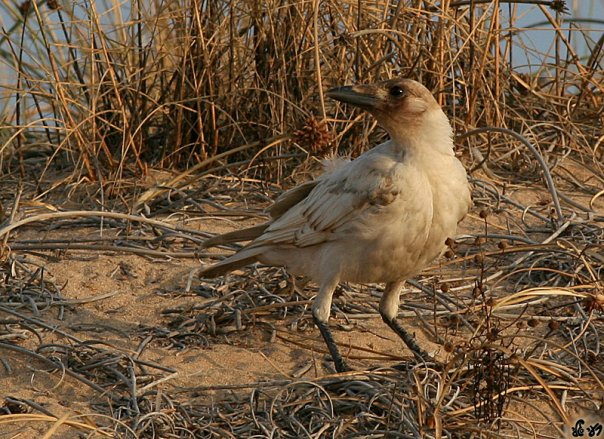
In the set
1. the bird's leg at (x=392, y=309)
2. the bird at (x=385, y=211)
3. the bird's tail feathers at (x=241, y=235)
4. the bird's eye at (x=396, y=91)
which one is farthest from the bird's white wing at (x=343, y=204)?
the bird's leg at (x=392, y=309)

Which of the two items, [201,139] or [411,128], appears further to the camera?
[201,139]

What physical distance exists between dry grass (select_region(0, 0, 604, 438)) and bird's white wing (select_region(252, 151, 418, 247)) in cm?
34

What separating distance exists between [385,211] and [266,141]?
2029mm

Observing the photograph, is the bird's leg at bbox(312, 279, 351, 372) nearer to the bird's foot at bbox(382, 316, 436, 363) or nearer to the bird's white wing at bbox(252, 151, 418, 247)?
the bird's white wing at bbox(252, 151, 418, 247)

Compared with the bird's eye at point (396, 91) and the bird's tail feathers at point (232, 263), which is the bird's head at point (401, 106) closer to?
the bird's eye at point (396, 91)

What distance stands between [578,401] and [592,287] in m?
0.50

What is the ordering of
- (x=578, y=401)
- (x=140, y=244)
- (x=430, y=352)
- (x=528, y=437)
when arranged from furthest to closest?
(x=140, y=244) → (x=430, y=352) → (x=578, y=401) → (x=528, y=437)

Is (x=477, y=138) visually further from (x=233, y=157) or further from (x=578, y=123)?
(x=233, y=157)

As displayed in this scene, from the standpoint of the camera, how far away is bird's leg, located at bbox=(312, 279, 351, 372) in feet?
14.8

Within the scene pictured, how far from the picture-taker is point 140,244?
5676 mm

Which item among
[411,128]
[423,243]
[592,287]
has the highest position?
Answer: [411,128]

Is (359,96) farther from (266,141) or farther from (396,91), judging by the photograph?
(266,141)

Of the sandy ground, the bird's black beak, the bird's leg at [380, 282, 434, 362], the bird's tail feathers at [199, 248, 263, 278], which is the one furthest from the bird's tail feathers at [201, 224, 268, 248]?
the bird's black beak

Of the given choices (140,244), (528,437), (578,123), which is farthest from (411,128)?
(578,123)
